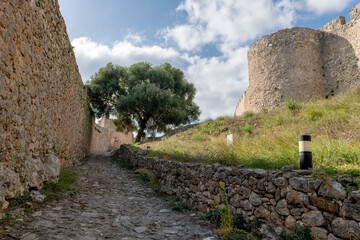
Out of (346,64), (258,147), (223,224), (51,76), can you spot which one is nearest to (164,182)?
(258,147)

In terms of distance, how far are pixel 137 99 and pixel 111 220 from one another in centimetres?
1401

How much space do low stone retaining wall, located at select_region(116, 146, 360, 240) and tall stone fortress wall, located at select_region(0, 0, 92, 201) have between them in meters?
3.26

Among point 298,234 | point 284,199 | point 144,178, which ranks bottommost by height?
point 144,178

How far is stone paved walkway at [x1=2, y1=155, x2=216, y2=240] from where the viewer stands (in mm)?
→ 3197

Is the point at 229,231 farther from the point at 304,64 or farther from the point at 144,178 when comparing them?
the point at 304,64

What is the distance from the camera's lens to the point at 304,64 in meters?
16.8

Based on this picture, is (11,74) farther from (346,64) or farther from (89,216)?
(346,64)

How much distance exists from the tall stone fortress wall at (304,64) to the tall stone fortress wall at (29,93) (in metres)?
14.8

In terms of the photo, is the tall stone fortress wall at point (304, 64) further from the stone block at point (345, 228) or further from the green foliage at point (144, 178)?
the stone block at point (345, 228)

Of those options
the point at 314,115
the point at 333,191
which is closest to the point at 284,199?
the point at 333,191

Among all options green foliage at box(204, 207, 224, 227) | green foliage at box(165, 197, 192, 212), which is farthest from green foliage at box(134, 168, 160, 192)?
green foliage at box(204, 207, 224, 227)

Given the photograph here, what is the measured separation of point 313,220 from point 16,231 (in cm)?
355

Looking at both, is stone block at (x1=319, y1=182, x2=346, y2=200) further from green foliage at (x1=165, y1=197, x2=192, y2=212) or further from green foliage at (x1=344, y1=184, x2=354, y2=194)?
green foliage at (x1=165, y1=197, x2=192, y2=212)

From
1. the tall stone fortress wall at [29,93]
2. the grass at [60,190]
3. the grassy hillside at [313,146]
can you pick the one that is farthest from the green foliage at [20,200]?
the grassy hillside at [313,146]
